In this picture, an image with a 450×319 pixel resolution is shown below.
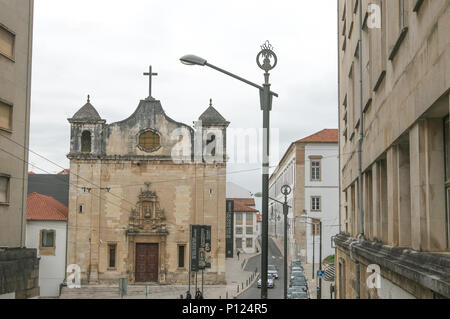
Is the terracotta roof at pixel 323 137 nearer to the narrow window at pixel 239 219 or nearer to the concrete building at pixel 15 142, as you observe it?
the narrow window at pixel 239 219

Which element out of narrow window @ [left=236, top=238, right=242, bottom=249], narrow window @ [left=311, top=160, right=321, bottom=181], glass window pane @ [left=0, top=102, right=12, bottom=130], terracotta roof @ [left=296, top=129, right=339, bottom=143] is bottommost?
narrow window @ [left=236, top=238, right=242, bottom=249]

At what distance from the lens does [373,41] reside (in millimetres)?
13055

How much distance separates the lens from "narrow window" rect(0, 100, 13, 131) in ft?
67.6

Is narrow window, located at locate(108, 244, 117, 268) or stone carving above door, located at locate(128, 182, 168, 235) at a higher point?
stone carving above door, located at locate(128, 182, 168, 235)

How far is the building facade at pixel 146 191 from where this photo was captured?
4706 centimetres

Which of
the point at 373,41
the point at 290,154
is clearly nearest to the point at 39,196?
the point at 290,154

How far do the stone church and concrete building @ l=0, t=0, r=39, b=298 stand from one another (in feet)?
82.4

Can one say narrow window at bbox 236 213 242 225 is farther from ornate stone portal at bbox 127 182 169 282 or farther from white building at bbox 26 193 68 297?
white building at bbox 26 193 68 297

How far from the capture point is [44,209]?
4791 centimetres

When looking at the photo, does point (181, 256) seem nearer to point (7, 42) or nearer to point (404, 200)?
point (7, 42)

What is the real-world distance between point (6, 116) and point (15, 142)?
1096mm

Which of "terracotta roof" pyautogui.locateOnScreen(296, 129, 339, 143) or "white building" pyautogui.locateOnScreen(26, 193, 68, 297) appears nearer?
"white building" pyautogui.locateOnScreen(26, 193, 68, 297)

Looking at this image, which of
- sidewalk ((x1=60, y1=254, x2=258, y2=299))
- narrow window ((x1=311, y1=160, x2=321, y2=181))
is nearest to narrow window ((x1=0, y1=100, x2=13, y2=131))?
sidewalk ((x1=60, y1=254, x2=258, y2=299))
